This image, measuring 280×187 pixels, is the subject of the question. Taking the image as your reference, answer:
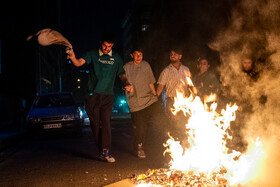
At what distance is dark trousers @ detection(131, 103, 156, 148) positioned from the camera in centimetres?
675

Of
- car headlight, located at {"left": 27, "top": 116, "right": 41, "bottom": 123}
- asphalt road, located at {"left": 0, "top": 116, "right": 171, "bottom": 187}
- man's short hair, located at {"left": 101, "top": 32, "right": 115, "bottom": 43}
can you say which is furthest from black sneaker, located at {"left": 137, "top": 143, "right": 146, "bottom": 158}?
car headlight, located at {"left": 27, "top": 116, "right": 41, "bottom": 123}

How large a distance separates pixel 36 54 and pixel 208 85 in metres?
20.5

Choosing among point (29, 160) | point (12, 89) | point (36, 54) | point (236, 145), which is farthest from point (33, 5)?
point (236, 145)

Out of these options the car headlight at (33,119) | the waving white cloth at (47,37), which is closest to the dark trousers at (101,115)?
the waving white cloth at (47,37)

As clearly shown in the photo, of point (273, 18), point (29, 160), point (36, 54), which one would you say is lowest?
point (29, 160)

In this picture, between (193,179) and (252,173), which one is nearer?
(193,179)

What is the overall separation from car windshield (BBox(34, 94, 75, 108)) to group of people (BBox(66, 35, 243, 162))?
718 cm

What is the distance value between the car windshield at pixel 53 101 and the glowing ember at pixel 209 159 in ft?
30.0

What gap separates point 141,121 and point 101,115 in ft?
2.89

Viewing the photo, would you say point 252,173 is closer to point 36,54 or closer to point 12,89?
point 12,89

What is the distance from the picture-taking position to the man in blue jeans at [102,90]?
6.28 metres

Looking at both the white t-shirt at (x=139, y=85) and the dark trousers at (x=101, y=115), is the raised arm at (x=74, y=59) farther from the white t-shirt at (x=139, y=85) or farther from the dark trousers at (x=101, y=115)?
the white t-shirt at (x=139, y=85)

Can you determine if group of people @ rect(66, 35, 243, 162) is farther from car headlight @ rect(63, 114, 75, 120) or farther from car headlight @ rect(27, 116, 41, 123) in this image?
car headlight @ rect(27, 116, 41, 123)

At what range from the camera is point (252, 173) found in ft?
14.6
